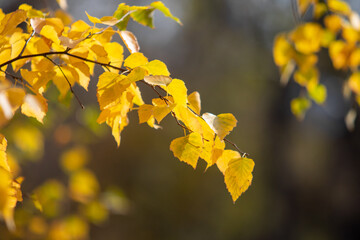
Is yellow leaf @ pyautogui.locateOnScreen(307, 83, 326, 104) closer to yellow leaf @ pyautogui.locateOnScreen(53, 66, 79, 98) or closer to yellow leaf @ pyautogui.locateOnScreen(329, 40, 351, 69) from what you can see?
yellow leaf @ pyautogui.locateOnScreen(329, 40, 351, 69)

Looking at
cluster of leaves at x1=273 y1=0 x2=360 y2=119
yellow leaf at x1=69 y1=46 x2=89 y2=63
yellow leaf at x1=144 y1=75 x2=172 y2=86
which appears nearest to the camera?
yellow leaf at x1=144 y1=75 x2=172 y2=86

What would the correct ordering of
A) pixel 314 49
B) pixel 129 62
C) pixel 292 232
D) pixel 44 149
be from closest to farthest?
pixel 129 62 → pixel 314 49 → pixel 44 149 → pixel 292 232

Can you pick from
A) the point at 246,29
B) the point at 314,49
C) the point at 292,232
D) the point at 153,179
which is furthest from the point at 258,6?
the point at 314,49

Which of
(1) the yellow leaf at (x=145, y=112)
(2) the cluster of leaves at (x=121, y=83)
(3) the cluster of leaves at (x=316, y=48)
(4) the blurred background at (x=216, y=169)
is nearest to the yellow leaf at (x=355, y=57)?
(3) the cluster of leaves at (x=316, y=48)

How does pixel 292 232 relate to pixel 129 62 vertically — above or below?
below

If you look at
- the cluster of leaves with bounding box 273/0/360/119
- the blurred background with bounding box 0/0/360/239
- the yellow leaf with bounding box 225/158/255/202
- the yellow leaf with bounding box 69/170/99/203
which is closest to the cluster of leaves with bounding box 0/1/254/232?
the yellow leaf with bounding box 225/158/255/202

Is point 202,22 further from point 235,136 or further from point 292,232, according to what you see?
point 292,232

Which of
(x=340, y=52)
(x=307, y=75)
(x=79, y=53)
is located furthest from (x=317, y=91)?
(x=79, y=53)
